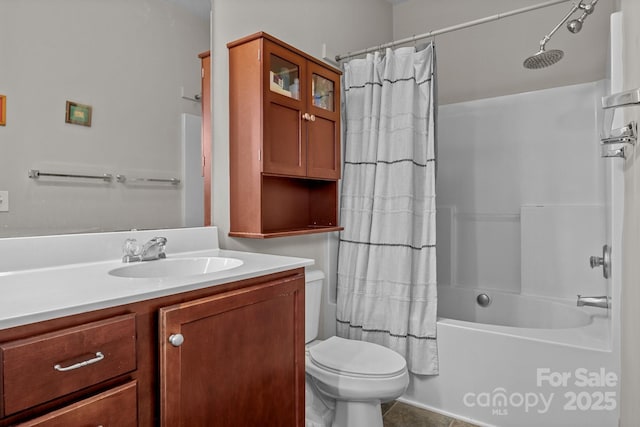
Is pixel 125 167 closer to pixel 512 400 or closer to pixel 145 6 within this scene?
pixel 145 6

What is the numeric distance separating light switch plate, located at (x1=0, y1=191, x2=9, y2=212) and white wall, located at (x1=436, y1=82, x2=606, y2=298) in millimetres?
2575

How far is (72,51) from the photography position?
1.29 meters

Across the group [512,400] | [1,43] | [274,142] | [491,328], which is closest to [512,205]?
[491,328]

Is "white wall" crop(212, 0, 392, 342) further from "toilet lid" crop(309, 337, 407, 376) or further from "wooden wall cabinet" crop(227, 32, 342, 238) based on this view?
"toilet lid" crop(309, 337, 407, 376)

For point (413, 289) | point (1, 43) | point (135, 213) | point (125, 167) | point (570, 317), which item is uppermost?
point (1, 43)

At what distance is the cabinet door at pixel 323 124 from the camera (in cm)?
194

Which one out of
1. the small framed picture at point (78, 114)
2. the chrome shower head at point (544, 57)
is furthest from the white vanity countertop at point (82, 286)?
the chrome shower head at point (544, 57)

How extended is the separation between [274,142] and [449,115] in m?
1.70

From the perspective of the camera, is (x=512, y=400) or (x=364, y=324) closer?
(x=512, y=400)

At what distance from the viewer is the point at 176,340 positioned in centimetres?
92

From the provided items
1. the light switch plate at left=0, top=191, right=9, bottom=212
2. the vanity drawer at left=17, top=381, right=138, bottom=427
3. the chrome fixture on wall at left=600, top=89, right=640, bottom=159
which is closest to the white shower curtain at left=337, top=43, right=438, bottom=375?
the chrome fixture on wall at left=600, top=89, right=640, bottom=159

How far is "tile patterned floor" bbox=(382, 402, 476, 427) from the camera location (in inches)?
73.9

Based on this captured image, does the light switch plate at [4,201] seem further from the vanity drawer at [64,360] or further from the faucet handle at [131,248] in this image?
the vanity drawer at [64,360]

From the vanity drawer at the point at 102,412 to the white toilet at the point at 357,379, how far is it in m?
0.89
